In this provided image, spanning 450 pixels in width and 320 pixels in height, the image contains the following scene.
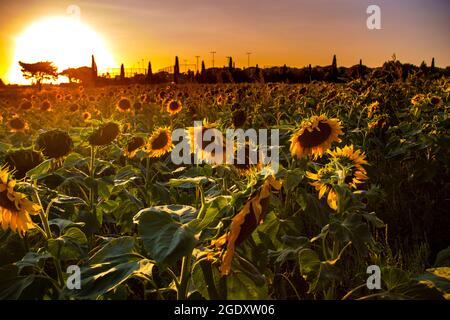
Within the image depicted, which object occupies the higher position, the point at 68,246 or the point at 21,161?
the point at 21,161

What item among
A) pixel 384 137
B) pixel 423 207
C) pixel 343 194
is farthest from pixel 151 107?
pixel 343 194

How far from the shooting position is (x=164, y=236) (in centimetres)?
155

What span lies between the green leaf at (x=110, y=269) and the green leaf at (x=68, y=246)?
0.22 m

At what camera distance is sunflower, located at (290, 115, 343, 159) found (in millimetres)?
3178

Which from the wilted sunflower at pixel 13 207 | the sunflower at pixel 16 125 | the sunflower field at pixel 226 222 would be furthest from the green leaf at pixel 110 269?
the sunflower at pixel 16 125

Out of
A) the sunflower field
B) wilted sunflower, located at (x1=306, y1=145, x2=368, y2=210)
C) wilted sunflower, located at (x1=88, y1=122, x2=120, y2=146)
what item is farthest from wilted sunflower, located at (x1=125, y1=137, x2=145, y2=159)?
wilted sunflower, located at (x1=306, y1=145, x2=368, y2=210)

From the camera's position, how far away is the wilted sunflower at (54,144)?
9.50 feet

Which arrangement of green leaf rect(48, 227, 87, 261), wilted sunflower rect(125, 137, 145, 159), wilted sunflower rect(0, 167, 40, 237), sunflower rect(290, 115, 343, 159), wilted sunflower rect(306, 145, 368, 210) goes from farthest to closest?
wilted sunflower rect(125, 137, 145, 159)
sunflower rect(290, 115, 343, 159)
wilted sunflower rect(306, 145, 368, 210)
green leaf rect(48, 227, 87, 261)
wilted sunflower rect(0, 167, 40, 237)

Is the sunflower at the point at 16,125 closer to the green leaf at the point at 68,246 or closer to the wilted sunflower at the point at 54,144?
the wilted sunflower at the point at 54,144

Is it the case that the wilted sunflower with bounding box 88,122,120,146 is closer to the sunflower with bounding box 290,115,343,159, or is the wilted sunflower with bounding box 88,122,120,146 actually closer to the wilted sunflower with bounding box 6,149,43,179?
the wilted sunflower with bounding box 6,149,43,179

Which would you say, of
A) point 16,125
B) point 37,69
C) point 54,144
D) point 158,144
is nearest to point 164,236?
point 54,144

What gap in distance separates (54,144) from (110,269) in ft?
4.95

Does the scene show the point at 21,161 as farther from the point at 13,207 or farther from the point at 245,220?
the point at 245,220

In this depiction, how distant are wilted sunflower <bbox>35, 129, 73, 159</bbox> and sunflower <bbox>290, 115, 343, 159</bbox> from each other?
60.5 inches
